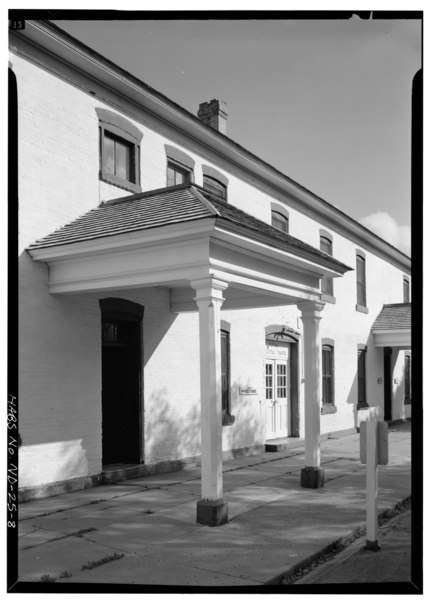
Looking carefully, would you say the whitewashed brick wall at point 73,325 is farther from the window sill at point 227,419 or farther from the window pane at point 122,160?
the window pane at point 122,160

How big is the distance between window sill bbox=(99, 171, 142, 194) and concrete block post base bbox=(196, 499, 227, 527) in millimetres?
5455

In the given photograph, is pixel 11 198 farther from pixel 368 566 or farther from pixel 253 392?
pixel 253 392

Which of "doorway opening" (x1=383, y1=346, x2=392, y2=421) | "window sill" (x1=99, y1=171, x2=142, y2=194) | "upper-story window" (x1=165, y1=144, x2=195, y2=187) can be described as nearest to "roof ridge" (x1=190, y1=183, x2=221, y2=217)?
"window sill" (x1=99, y1=171, x2=142, y2=194)

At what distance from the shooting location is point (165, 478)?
10.3 m

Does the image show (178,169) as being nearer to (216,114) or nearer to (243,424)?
(216,114)

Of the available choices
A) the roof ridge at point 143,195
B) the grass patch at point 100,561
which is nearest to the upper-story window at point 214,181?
the roof ridge at point 143,195

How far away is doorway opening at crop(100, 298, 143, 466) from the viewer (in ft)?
33.9

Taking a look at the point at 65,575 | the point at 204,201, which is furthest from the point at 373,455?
the point at 204,201

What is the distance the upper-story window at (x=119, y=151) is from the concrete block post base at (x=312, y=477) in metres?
5.61

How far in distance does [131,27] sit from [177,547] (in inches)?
205

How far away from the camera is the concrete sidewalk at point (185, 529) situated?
5652 mm

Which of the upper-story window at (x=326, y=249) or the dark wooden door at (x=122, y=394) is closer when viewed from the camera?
the dark wooden door at (x=122, y=394)

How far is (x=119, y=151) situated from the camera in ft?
34.3

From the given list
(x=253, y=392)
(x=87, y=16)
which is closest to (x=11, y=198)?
(x=87, y=16)
